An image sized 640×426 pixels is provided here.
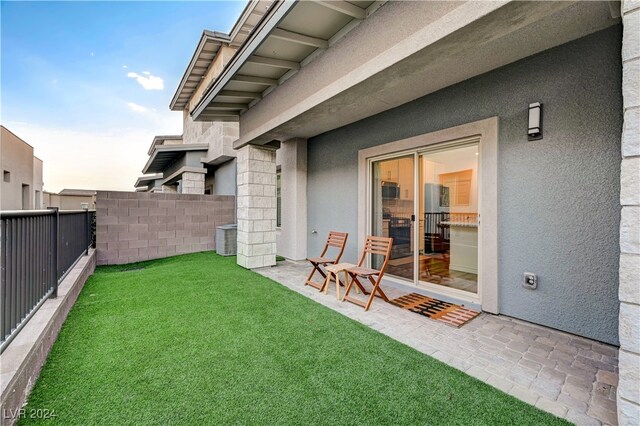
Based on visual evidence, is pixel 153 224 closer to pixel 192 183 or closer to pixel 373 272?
pixel 192 183

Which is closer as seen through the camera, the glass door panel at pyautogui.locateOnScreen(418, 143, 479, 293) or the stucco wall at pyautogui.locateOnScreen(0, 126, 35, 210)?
the glass door panel at pyautogui.locateOnScreen(418, 143, 479, 293)

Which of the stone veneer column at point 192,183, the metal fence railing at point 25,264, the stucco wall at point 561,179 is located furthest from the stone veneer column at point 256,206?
the stone veneer column at point 192,183

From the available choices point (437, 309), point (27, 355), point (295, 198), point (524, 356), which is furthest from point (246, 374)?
point (295, 198)

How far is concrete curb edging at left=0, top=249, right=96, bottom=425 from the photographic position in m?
1.64

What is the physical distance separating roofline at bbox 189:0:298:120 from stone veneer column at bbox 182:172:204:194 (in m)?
6.39

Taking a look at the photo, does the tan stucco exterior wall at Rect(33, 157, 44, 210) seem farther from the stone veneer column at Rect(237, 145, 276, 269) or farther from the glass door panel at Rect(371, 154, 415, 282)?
the glass door panel at Rect(371, 154, 415, 282)

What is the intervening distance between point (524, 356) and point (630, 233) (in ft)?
5.56

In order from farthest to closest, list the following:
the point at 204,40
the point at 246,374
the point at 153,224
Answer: the point at 204,40 < the point at 153,224 < the point at 246,374

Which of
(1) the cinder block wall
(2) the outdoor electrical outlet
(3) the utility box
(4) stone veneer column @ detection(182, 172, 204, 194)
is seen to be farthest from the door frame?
(4) stone veneer column @ detection(182, 172, 204, 194)

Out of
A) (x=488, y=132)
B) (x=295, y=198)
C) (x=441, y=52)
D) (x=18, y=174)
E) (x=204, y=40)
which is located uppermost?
(x=204, y=40)

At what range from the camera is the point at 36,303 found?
2689 mm

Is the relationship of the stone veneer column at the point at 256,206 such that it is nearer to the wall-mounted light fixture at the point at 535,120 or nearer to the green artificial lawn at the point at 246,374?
the green artificial lawn at the point at 246,374

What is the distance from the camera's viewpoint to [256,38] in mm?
3682

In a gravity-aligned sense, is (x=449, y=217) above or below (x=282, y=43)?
below
